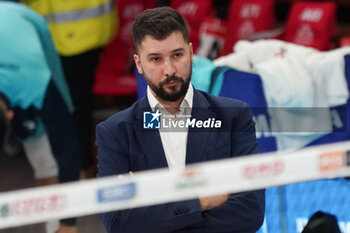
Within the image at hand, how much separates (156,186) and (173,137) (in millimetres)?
383

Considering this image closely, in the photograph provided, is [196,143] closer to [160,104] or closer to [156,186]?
[160,104]

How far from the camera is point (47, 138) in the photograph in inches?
111

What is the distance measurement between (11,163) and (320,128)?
2.35m

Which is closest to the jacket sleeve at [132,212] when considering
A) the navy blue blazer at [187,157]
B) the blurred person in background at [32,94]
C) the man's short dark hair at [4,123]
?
the navy blue blazer at [187,157]

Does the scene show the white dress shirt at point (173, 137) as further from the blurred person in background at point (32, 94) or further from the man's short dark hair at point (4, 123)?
the blurred person in background at point (32, 94)

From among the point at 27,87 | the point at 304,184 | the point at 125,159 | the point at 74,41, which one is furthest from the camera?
the point at 74,41

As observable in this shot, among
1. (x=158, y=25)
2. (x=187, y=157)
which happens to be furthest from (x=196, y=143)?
(x=158, y=25)

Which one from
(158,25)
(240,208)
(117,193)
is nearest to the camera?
(117,193)

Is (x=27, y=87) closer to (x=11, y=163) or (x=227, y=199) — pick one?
(x=227, y=199)

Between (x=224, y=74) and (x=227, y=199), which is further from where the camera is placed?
(x=224, y=74)

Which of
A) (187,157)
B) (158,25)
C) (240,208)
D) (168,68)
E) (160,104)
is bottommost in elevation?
(240,208)

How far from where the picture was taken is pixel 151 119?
1630 mm

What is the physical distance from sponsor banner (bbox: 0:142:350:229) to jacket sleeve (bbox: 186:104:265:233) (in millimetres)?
339

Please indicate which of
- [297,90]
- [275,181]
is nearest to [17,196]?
[275,181]
